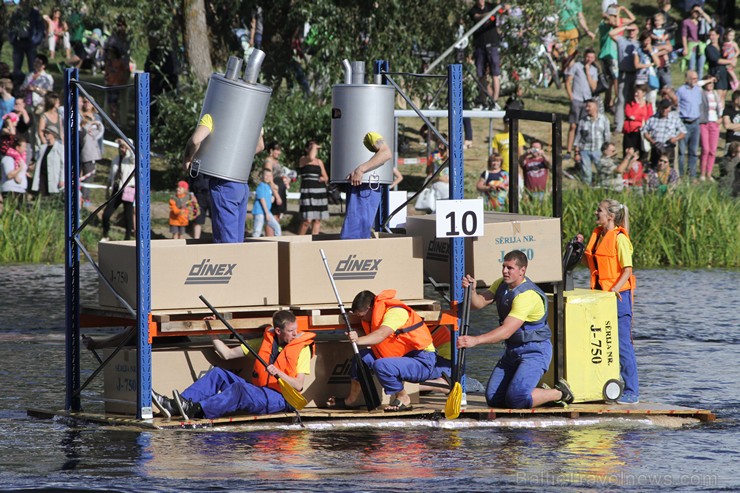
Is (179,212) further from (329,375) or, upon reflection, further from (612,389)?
(612,389)

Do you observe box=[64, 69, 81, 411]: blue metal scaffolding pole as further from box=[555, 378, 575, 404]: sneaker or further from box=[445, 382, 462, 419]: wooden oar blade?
box=[555, 378, 575, 404]: sneaker

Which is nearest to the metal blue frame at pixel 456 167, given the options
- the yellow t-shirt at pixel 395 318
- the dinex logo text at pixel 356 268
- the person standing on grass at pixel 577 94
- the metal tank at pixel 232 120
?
the yellow t-shirt at pixel 395 318

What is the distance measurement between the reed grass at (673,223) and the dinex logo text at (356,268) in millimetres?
10777

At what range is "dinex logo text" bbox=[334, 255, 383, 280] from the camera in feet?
39.5

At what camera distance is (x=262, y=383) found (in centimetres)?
1176

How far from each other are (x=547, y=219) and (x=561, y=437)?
2289mm

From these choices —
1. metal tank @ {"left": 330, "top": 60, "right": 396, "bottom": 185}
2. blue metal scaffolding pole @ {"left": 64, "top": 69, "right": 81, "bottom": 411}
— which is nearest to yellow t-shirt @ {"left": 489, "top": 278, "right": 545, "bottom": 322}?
metal tank @ {"left": 330, "top": 60, "right": 396, "bottom": 185}

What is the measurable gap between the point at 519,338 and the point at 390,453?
1.79m

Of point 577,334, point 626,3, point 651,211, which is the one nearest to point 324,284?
point 577,334

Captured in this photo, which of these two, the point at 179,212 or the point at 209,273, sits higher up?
the point at 179,212

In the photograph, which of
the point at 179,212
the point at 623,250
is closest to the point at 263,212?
the point at 179,212

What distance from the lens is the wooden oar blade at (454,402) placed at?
1170 cm

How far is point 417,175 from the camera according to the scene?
28016 millimetres

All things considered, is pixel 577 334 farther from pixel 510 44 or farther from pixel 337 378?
pixel 510 44
